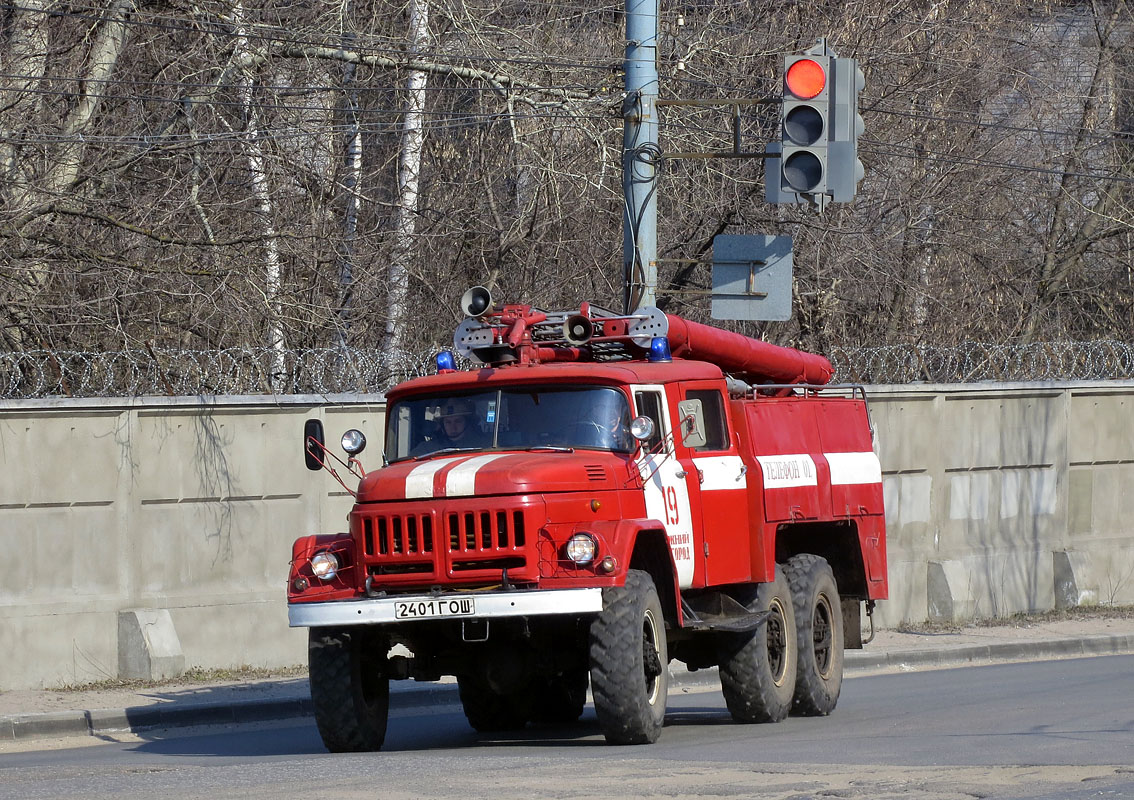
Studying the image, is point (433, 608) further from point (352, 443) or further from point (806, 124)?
point (806, 124)

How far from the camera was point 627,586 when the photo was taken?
9680mm

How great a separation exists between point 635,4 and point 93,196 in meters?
6.70

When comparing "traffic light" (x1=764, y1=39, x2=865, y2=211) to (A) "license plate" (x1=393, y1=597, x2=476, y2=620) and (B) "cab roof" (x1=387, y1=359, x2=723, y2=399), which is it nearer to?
(B) "cab roof" (x1=387, y1=359, x2=723, y2=399)

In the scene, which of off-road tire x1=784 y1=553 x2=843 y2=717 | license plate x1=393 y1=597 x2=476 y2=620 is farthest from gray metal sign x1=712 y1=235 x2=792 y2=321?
license plate x1=393 y1=597 x2=476 y2=620

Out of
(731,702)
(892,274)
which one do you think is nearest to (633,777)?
(731,702)

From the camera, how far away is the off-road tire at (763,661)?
11383mm

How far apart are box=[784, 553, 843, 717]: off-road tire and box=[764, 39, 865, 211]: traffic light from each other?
292cm

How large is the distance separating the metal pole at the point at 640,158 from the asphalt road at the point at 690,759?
3.60 meters

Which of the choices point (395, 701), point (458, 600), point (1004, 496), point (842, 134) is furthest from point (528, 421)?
point (1004, 496)

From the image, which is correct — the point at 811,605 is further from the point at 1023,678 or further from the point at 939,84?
the point at 939,84

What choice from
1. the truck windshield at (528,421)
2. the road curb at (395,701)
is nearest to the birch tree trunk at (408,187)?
the road curb at (395,701)

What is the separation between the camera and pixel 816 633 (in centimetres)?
1291

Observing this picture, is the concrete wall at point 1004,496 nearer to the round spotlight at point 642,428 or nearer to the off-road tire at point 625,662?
the round spotlight at point 642,428

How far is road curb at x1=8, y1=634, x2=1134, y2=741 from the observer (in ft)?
39.2
